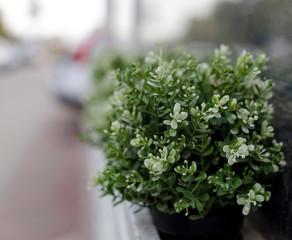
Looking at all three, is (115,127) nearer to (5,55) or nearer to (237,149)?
(237,149)

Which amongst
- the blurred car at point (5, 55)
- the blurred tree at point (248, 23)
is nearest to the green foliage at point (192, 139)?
the blurred tree at point (248, 23)

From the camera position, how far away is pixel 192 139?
1531mm

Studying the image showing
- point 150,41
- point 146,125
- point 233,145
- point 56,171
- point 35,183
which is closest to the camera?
point 233,145

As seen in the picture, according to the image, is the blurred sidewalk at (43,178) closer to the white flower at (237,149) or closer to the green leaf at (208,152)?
the green leaf at (208,152)

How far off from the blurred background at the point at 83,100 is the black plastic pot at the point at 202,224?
23 centimetres

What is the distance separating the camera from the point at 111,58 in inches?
156

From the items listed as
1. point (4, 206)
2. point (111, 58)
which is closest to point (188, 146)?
point (111, 58)

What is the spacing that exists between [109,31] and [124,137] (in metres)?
6.92

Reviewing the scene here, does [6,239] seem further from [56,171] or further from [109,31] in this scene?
[109,31]

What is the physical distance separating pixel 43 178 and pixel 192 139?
12.6ft

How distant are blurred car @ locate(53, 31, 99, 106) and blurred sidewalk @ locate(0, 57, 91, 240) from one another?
A: 0.65m

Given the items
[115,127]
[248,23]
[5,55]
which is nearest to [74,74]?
[248,23]

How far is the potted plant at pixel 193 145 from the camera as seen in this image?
1.48 meters

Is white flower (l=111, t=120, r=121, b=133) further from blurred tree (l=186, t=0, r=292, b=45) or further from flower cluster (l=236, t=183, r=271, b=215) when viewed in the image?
blurred tree (l=186, t=0, r=292, b=45)
